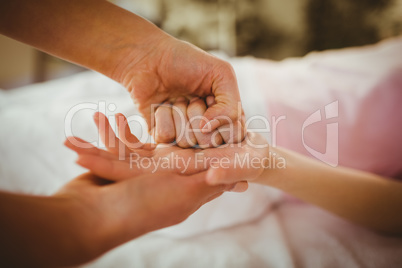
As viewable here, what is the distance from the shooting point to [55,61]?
3.07 m

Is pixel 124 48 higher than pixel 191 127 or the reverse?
higher

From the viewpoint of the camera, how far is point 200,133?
62 cm

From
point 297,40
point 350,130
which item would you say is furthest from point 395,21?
point 350,130

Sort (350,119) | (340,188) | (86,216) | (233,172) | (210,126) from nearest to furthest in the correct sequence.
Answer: (86,216) < (233,172) < (210,126) < (340,188) < (350,119)

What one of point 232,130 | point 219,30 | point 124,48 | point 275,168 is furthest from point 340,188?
point 219,30

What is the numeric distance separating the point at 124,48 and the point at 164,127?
0.25m

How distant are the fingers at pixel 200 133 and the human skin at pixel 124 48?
51 mm

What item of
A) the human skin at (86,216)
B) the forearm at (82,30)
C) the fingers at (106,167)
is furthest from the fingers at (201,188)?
the forearm at (82,30)

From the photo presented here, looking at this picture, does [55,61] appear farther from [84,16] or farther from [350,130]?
[350,130]

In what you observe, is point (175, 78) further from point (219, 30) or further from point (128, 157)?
point (219, 30)

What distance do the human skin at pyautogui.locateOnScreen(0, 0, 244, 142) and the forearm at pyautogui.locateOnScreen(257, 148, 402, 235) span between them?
22 centimetres

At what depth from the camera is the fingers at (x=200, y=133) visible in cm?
62

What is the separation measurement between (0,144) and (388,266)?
42.8 inches

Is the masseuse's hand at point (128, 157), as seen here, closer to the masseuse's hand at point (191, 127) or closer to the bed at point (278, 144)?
the masseuse's hand at point (191, 127)
